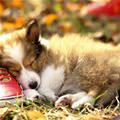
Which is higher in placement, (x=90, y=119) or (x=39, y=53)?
(x=39, y=53)

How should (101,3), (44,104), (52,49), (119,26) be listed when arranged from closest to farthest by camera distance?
1. (44,104)
2. (52,49)
3. (101,3)
4. (119,26)

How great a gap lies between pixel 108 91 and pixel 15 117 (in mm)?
915

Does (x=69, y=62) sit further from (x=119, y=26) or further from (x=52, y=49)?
(x=119, y=26)

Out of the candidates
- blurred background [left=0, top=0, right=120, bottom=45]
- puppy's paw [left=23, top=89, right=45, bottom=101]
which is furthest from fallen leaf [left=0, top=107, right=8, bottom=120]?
blurred background [left=0, top=0, right=120, bottom=45]

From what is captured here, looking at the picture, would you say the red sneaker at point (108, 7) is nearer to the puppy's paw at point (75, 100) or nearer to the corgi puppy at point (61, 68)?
the corgi puppy at point (61, 68)

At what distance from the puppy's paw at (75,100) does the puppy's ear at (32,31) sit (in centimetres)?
63

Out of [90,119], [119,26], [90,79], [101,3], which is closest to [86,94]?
[90,79]

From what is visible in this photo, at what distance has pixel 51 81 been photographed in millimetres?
5160

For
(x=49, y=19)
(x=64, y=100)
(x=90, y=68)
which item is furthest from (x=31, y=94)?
(x=49, y=19)

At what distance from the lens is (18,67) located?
5051 millimetres

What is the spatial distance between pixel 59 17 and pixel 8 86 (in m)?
4.67

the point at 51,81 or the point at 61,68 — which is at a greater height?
the point at 61,68

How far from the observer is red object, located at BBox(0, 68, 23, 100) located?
489cm

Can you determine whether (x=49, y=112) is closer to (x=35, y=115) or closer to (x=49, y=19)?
(x=35, y=115)
